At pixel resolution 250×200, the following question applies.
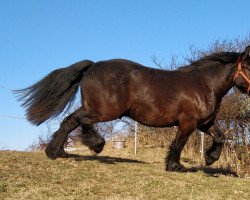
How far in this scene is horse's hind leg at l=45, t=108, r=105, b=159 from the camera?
841 centimetres

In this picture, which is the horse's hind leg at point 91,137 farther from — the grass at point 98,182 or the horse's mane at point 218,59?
the horse's mane at point 218,59

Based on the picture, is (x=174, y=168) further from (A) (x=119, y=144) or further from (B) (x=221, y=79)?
(A) (x=119, y=144)

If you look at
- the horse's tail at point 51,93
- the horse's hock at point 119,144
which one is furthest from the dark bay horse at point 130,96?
the horse's hock at point 119,144

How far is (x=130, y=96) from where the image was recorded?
8.65 metres

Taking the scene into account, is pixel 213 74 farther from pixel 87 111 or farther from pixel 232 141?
pixel 232 141

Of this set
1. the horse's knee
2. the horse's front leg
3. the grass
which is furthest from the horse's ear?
the grass

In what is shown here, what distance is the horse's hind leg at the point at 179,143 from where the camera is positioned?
28.4 ft

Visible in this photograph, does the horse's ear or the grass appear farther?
the horse's ear

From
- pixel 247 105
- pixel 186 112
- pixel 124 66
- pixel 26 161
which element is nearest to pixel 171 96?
pixel 186 112

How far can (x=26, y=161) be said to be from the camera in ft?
26.9

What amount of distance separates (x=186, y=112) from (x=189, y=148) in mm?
7342

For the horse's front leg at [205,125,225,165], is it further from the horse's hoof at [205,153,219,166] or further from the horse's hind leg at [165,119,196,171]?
the horse's hind leg at [165,119,196,171]

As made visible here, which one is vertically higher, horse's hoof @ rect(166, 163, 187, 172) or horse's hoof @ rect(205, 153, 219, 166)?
horse's hoof @ rect(205, 153, 219, 166)

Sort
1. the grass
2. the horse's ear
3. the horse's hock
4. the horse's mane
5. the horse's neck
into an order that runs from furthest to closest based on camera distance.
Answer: the horse's hock, the horse's mane, the horse's neck, the horse's ear, the grass
